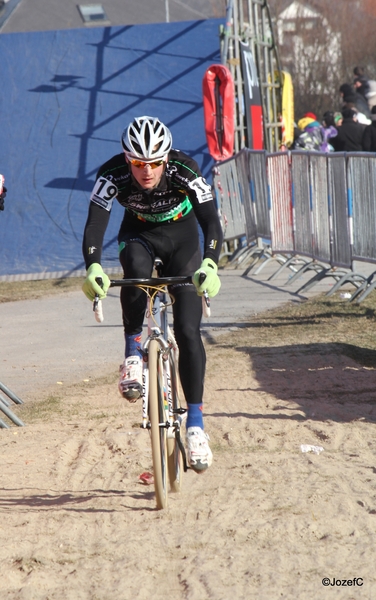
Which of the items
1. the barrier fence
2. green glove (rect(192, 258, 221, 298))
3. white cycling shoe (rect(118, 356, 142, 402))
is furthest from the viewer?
the barrier fence

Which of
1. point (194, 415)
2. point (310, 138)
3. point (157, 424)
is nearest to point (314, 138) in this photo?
point (310, 138)

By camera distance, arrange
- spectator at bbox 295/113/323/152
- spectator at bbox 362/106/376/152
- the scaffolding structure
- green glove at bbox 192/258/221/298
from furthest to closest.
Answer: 1. spectator at bbox 295/113/323/152
2. the scaffolding structure
3. spectator at bbox 362/106/376/152
4. green glove at bbox 192/258/221/298

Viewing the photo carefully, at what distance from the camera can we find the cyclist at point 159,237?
16.2 feet

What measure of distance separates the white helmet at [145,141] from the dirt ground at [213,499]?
6.49 ft

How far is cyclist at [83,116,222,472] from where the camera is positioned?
4949 mm

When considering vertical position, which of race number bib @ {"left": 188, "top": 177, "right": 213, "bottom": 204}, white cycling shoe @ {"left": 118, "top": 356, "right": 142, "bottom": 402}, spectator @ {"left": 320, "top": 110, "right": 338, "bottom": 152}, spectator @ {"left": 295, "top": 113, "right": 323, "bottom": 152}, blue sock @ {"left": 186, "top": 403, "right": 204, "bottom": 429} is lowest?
spectator @ {"left": 320, "top": 110, "right": 338, "bottom": 152}

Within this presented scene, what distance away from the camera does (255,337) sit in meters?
9.87

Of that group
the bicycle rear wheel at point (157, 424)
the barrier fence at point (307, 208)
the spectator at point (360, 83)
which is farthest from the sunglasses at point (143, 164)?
the spectator at point (360, 83)

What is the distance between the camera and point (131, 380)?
5.11 meters

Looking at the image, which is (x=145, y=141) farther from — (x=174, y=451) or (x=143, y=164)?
(x=174, y=451)

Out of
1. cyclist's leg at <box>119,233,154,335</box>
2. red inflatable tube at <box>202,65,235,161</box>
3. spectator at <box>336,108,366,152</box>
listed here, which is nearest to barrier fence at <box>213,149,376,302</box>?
red inflatable tube at <box>202,65,235,161</box>

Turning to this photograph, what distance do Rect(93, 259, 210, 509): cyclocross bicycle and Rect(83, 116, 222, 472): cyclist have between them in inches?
3.5

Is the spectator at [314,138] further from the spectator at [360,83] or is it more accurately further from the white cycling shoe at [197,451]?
the white cycling shoe at [197,451]

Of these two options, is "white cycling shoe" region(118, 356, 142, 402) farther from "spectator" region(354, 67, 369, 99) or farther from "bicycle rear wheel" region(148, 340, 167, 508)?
"spectator" region(354, 67, 369, 99)
